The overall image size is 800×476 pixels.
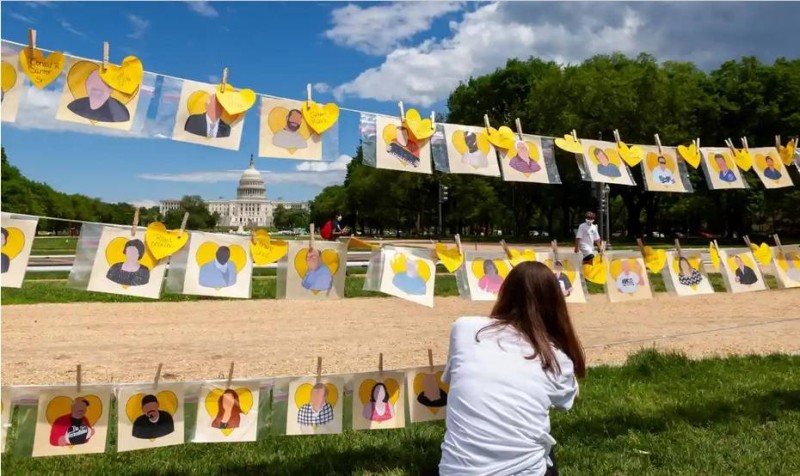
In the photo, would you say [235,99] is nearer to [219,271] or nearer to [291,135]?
[291,135]

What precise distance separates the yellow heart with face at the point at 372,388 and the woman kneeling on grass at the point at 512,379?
4.17 ft

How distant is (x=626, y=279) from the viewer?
5.61m

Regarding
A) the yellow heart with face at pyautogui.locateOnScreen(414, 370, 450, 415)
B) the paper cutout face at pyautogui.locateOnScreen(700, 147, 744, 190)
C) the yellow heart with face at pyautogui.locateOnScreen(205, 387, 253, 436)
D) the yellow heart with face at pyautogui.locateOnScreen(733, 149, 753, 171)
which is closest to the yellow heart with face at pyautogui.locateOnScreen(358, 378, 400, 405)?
the yellow heart with face at pyautogui.locateOnScreen(414, 370, 450, 415)

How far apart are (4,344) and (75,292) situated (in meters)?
6.22

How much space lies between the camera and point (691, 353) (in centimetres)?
908

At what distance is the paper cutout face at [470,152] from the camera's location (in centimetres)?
476

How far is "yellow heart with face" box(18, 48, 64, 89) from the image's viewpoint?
3.52 metres

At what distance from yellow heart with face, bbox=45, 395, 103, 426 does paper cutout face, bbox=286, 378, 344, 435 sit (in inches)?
45.9

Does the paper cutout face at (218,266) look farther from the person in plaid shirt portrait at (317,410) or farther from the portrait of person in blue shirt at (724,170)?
the portrait of person in blue shirt at (724,170)

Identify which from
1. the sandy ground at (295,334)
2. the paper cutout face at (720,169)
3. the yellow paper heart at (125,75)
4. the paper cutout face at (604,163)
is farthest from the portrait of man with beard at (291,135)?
the sandy ground at (295,334)

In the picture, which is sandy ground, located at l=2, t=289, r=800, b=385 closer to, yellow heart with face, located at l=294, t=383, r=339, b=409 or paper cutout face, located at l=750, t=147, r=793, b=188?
paper cutout face, located at l=750, t=147, r=793, b=188

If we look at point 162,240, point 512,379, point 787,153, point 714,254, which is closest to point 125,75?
point 162,240

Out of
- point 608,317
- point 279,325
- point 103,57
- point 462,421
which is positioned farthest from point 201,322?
point 462,421

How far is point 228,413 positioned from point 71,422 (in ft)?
3.00
